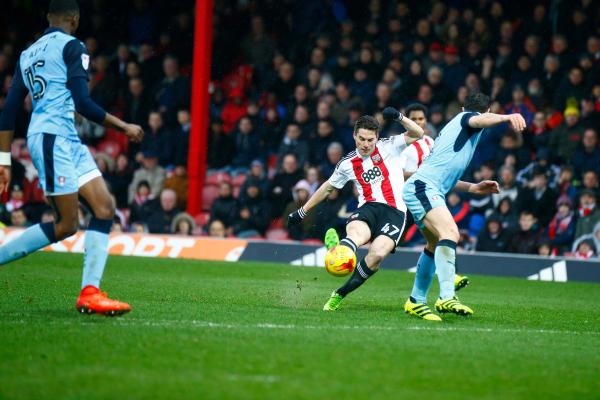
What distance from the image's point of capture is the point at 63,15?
24.9 ft

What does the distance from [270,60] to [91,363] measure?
1468 centimetres

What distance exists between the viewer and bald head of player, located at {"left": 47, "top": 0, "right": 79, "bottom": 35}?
7602 millimetres

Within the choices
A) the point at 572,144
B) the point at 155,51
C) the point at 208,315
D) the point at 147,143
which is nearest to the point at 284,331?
the point at 208,315

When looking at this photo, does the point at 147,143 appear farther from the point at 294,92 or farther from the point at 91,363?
the point at 91,363

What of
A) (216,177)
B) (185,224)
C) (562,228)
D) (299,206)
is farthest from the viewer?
(216,177)

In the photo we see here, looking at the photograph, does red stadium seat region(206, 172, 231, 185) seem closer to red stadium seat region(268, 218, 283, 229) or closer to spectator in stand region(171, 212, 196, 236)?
spectator in stand region(171, 212, 196, 236)

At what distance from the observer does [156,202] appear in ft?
60.6

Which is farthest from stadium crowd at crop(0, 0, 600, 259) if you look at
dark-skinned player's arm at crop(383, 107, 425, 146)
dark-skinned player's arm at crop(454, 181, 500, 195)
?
dark-skinned player's arm at crop(383, 107, 425, 146)

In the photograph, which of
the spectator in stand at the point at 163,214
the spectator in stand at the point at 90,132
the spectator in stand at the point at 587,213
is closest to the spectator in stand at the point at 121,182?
the spectator in stand at the point at 163,214

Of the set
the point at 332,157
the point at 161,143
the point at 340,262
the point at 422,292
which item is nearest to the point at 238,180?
the point at 161,143

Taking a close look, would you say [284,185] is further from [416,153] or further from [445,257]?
[445,257]

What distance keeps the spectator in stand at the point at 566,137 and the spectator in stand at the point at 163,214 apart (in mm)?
6760

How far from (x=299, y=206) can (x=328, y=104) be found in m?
2.14

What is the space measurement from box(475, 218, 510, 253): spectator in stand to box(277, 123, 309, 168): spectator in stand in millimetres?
3656
